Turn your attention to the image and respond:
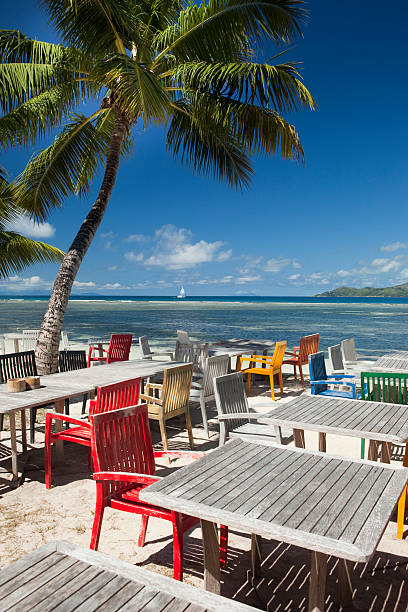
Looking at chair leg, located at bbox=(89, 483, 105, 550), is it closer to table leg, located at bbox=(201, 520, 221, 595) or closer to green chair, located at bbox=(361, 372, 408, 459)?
table leg, located at bbox=(201, 520, 221, 595)

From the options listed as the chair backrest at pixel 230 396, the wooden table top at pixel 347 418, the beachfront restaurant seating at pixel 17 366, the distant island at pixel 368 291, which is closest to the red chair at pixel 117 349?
the beachfront restaurant seating at pixel 17 366

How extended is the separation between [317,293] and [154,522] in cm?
12666

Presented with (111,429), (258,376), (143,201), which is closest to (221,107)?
(258,376)

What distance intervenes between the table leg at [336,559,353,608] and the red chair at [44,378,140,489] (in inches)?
84.7

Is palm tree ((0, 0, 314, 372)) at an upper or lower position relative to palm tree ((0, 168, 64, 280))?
upper

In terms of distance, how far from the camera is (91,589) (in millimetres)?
1464

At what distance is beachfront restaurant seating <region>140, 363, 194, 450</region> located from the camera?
476 cm

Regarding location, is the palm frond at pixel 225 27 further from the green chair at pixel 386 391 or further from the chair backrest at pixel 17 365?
the green chair at pixel 386 391

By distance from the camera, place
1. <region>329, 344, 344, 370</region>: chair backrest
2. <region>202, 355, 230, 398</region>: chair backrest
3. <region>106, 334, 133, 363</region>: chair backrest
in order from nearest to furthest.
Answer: <region>202, 355, 230, 398</region>: chair backrest → <region>329, 344, 344, 370</region>: chair backrest → <region>106, 334, 133, 363</region>: chair backrest

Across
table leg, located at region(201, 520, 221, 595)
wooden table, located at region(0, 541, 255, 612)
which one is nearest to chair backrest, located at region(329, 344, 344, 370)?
table leg, located at region(201, 520, 221, 595)

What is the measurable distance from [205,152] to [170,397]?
5.85 meters

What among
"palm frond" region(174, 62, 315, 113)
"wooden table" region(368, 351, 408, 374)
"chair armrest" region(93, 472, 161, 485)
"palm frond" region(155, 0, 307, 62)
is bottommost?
"chair armrest" region(93, 472, 161, 485)

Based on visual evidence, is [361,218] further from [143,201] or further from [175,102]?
[175,102]

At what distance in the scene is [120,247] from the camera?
115 metres
